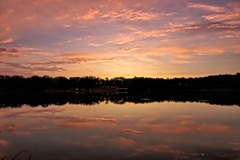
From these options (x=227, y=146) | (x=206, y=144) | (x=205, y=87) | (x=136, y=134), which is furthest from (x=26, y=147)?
(x=205, y=87)

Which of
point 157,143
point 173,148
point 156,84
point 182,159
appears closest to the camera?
point 182,159

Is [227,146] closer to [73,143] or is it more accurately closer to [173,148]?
[173,148]

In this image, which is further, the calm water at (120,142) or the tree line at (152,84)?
the tree line at (152,84)

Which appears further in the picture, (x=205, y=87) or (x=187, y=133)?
(x=205, y=87)

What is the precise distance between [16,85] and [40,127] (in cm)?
14821

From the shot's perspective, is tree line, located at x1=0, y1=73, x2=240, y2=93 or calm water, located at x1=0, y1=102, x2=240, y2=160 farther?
tree line, located at x1=0, y1=73, x2=240, y2=93

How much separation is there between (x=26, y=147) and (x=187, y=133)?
36.8 ft

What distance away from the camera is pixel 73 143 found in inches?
647

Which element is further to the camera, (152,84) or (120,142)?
(152,84)

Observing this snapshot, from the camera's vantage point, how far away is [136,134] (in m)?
19.1

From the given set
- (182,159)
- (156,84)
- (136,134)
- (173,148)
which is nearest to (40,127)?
(136,134)

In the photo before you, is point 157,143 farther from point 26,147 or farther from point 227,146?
point 26,147

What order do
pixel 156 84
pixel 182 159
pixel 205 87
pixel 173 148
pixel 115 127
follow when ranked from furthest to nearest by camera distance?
pixel 156 84 → pixel 205 87 → pixel 115 127 → pixel 173 148 → pixel 182 159

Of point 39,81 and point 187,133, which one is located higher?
point 39,81
